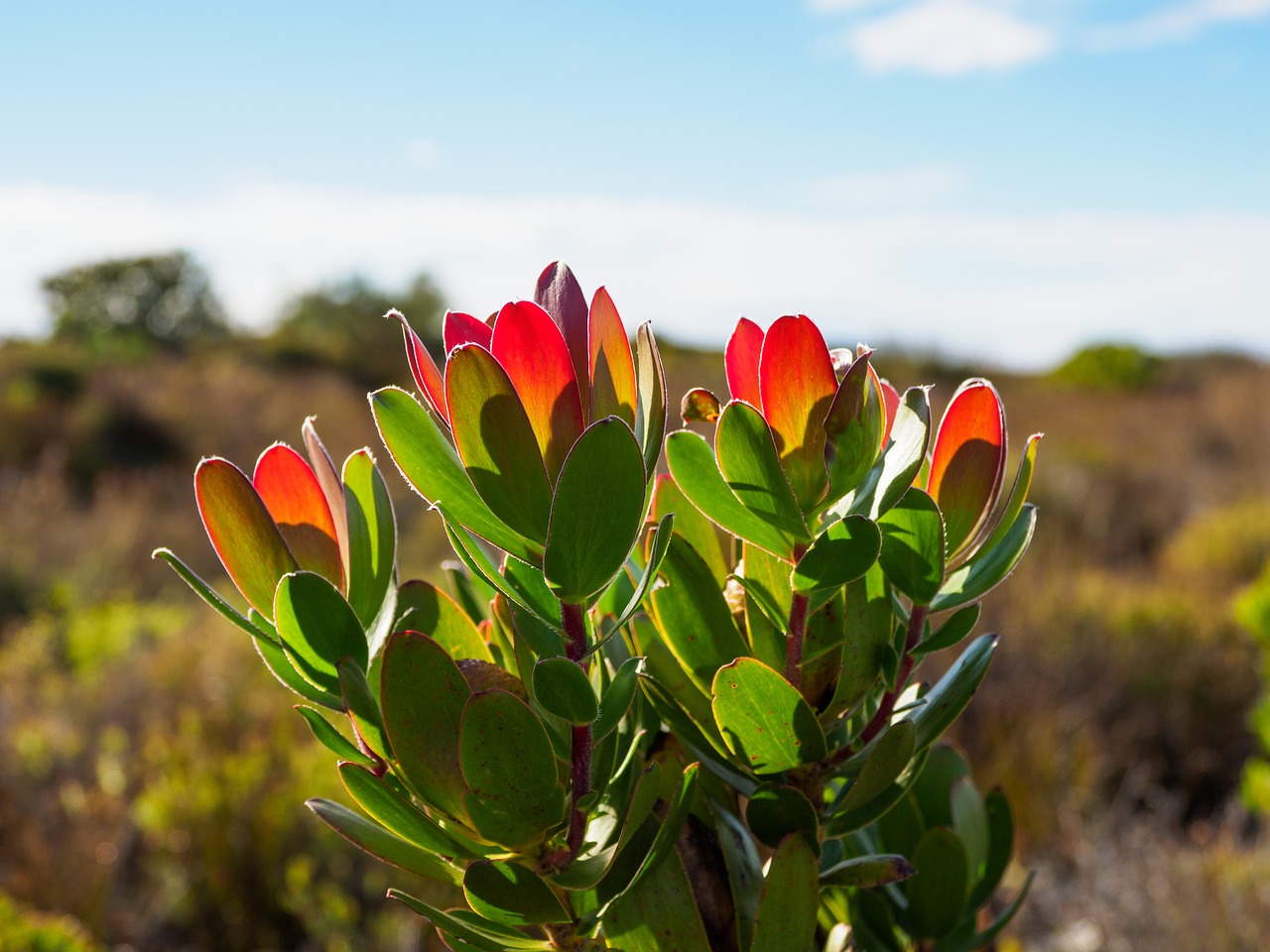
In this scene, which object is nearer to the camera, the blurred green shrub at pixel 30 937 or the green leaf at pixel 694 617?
the green leaf at pixel 694 617

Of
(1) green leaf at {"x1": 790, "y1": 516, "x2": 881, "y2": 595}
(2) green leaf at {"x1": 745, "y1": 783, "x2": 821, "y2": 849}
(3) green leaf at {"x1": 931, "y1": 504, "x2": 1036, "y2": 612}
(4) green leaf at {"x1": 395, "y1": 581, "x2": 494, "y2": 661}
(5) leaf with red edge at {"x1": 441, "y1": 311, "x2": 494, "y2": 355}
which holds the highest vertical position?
(5) leaf with red edge at {"x1": 441, "y1": 311, "x2": 494, "y2": 355}

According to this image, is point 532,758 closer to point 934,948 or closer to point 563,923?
point 563,923

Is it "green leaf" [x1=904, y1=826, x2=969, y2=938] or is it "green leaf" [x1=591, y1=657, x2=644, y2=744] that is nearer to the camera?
"green leaf" [x1=591, y1=657, x2=644, y2=744]

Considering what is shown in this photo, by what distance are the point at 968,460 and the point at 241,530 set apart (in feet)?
0.80

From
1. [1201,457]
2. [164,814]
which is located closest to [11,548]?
[164,814]

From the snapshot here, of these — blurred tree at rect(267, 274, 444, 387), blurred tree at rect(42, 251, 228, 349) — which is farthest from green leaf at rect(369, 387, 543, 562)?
blurred tree at rect(42, 251, 228, 349)

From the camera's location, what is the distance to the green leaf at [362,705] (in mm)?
311

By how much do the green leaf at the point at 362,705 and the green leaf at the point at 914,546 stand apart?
0.57 ft

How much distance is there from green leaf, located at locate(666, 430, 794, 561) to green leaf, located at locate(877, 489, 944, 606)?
3cm

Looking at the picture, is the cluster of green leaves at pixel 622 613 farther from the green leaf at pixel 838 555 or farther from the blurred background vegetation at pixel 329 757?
the blurred background vegetation at pixel 329 757

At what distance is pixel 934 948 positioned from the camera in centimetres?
45

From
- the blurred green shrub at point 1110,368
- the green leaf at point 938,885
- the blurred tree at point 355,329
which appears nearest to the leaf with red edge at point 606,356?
the green leaf at point 938,885

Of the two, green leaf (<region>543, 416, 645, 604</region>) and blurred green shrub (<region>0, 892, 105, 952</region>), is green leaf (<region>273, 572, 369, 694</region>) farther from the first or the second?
blurred green shrub (<region>0, 892, 105, 952</region>)

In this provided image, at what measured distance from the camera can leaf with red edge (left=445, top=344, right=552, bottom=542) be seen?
27 centimetres
